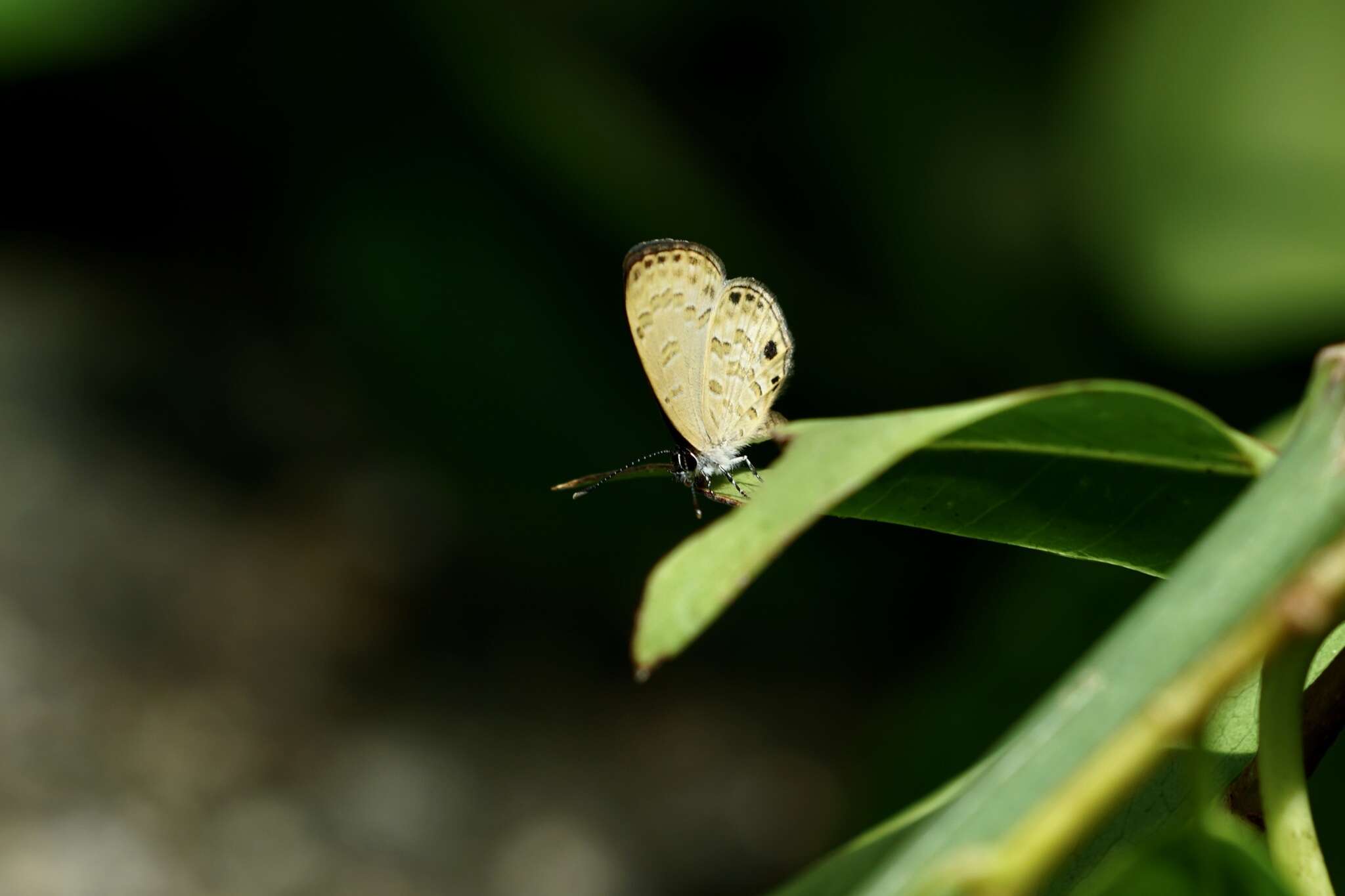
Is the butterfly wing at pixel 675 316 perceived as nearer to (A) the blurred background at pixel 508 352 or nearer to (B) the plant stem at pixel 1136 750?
(A) the blurred background at pixel 508 352

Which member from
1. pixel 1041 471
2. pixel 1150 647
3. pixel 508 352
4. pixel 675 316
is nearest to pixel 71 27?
pixel 508 352

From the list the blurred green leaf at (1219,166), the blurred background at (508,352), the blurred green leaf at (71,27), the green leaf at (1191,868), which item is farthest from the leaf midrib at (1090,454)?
the blurred green leaf at (71,27)

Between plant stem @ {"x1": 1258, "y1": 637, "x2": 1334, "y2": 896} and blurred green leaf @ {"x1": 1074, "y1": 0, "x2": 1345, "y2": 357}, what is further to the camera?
blurred green leaf @ {"x1": 1074, "y1": 0, "x2": 1345, "y2": 357}

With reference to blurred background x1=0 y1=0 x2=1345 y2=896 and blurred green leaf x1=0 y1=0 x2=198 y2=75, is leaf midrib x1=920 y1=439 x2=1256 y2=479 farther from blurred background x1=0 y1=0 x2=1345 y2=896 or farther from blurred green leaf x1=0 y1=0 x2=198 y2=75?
blurred green leaf x1=0 y1=0 x2=198 y2=75

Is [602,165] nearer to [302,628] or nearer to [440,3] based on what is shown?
[440,3]

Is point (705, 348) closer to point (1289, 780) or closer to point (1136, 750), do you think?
point (1289, 780)

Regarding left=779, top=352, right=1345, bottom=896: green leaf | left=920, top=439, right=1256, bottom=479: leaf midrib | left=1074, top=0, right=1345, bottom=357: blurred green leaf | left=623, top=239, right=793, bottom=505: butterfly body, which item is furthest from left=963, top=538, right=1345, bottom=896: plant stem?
left=1074, top=0, right=1345, bottom=357: blurred green leaf

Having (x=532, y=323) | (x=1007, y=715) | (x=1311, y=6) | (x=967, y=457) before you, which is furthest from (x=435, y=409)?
(x=967, y=457)
